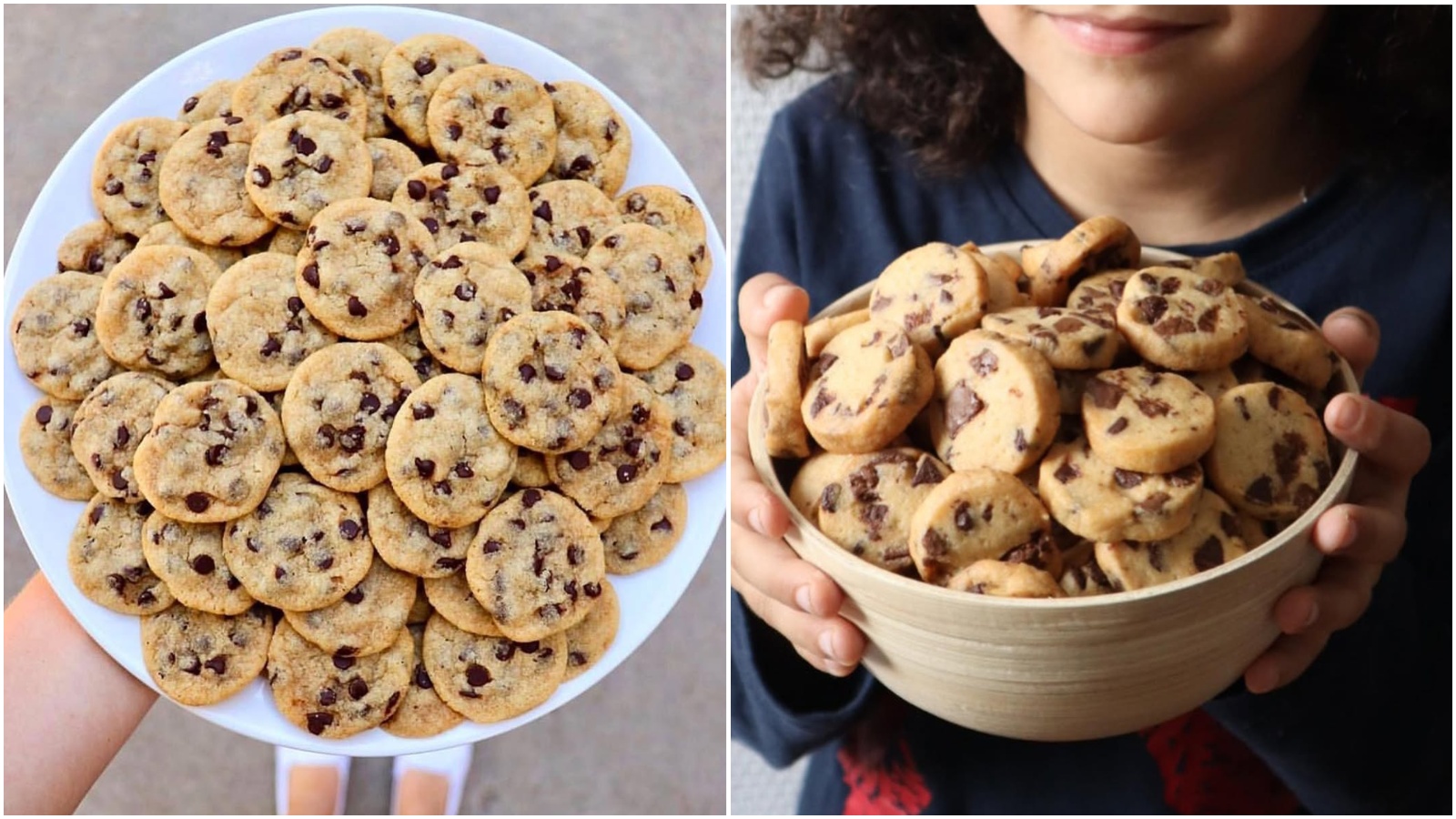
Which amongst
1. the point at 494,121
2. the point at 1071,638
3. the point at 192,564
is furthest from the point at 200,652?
the point at 1071,638

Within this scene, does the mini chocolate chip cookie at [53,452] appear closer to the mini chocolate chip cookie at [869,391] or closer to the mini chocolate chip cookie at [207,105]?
the mini chocolate chip cookie at [207,105]

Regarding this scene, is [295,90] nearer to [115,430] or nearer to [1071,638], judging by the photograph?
[115,430]

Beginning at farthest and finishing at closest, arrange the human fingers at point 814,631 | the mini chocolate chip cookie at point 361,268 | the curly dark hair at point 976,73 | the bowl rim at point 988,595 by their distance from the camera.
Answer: the curly dark hair at point 976,73 < the mini chocolate chip cookie at point 361,268 < the human fingers at point 814,631 < the bowl rim at point 988,595

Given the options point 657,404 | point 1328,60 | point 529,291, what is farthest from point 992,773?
point 1328,60

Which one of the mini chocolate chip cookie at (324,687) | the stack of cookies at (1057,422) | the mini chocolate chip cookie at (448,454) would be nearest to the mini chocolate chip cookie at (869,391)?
the stack of cookies at (1057,422)

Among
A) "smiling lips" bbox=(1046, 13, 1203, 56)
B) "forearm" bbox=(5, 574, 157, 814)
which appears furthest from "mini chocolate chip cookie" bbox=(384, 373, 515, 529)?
"smiling lips" bbox=(1046, 13, 1203, 56)

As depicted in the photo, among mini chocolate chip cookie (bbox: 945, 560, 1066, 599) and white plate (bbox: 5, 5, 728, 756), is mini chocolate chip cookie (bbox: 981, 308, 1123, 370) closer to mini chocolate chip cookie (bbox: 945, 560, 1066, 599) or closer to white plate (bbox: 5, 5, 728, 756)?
mini chocolate chip cookie (bbox: 945, 560, 1066, 599)
